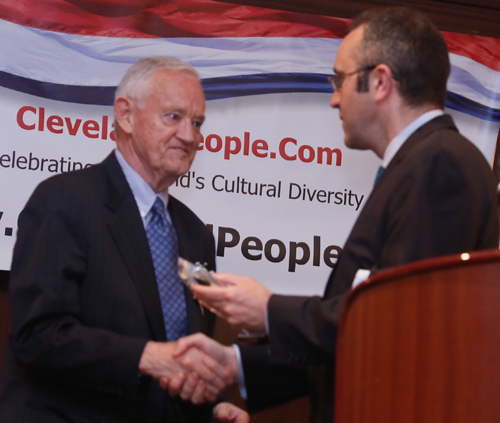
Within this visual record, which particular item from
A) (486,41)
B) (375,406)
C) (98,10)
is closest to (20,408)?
(375,406)

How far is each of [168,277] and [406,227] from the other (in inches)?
35.6

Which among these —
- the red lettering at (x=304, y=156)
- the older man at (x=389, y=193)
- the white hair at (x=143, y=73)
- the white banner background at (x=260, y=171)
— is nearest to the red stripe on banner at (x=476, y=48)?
the white banner background at (x=260, y=171)

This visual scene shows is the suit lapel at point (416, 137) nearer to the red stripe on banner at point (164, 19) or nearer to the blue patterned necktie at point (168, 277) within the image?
the blue patterned necktie at point (168, 277)

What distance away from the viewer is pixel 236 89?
10.4 ft

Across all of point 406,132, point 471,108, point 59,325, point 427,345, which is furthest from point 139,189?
point 471,108

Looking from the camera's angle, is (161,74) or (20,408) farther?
(161,74)

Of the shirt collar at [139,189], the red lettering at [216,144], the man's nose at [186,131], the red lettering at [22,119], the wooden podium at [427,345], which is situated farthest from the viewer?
the red lettering at [216,144]

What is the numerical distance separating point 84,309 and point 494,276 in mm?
1273

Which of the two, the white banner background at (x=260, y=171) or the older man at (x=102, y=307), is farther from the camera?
the white banner background at (x=260, y=171)

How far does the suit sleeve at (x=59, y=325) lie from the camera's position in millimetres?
1840

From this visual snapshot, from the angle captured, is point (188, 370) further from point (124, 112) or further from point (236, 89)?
point (236, 89)

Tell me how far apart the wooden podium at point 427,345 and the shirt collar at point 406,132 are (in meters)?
0.71

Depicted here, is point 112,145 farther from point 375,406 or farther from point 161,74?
point 375,406

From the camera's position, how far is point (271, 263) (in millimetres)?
3072
